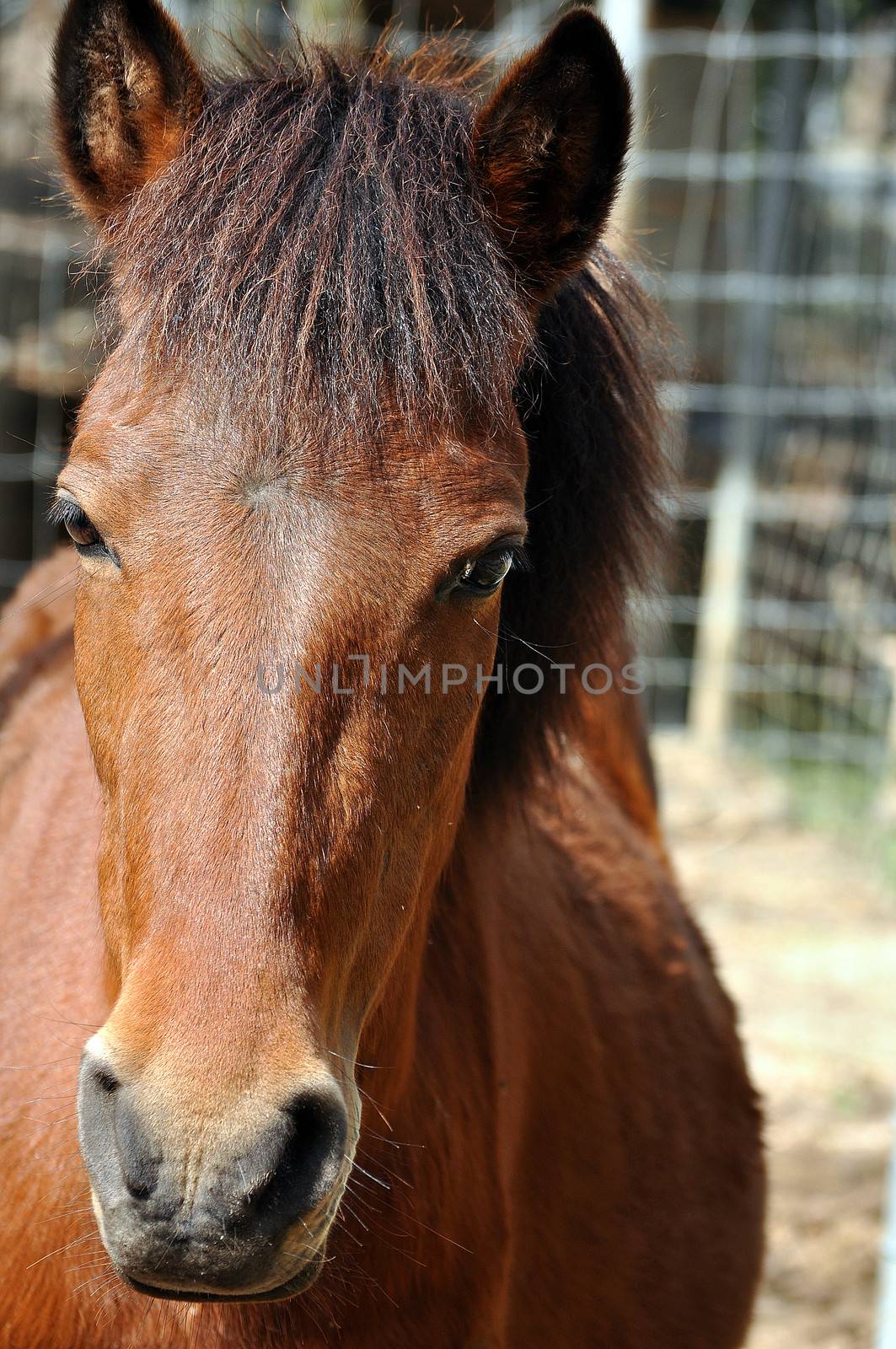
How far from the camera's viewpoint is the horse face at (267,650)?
4.23ft

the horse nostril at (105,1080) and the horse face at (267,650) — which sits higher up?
the horse face at (267,650)

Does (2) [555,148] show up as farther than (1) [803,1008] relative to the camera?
No

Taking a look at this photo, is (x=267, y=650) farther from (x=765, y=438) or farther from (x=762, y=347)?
(x=765, y=438)

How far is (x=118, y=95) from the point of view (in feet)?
5.90

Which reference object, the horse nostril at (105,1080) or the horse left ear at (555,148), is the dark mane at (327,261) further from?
the horse nostril at (105,1080)

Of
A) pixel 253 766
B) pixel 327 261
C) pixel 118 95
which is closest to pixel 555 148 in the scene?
pixel 327 261

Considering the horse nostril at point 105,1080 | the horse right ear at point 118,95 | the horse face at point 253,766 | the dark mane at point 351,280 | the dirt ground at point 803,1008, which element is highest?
the horse right ear at point 118,95

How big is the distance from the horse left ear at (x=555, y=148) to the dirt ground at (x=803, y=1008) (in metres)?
3.03

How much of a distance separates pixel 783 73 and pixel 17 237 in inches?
187

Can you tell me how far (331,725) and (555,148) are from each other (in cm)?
92

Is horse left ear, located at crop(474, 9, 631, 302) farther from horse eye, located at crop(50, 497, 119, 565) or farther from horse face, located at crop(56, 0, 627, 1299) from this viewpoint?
horse eye, located at crop(50, 497, 119, 565)

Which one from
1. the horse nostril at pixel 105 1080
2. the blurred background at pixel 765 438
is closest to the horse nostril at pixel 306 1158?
the horse nostril at pixel 105 1080

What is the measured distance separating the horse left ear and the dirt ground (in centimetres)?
303

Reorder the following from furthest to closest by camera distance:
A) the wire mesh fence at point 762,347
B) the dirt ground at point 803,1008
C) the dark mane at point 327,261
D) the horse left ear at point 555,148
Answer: the wire mesh fence at point 762,347, the dirt ground at point 803,1008, the horse left ear at point 555,148, the dark mane at point 327,261
